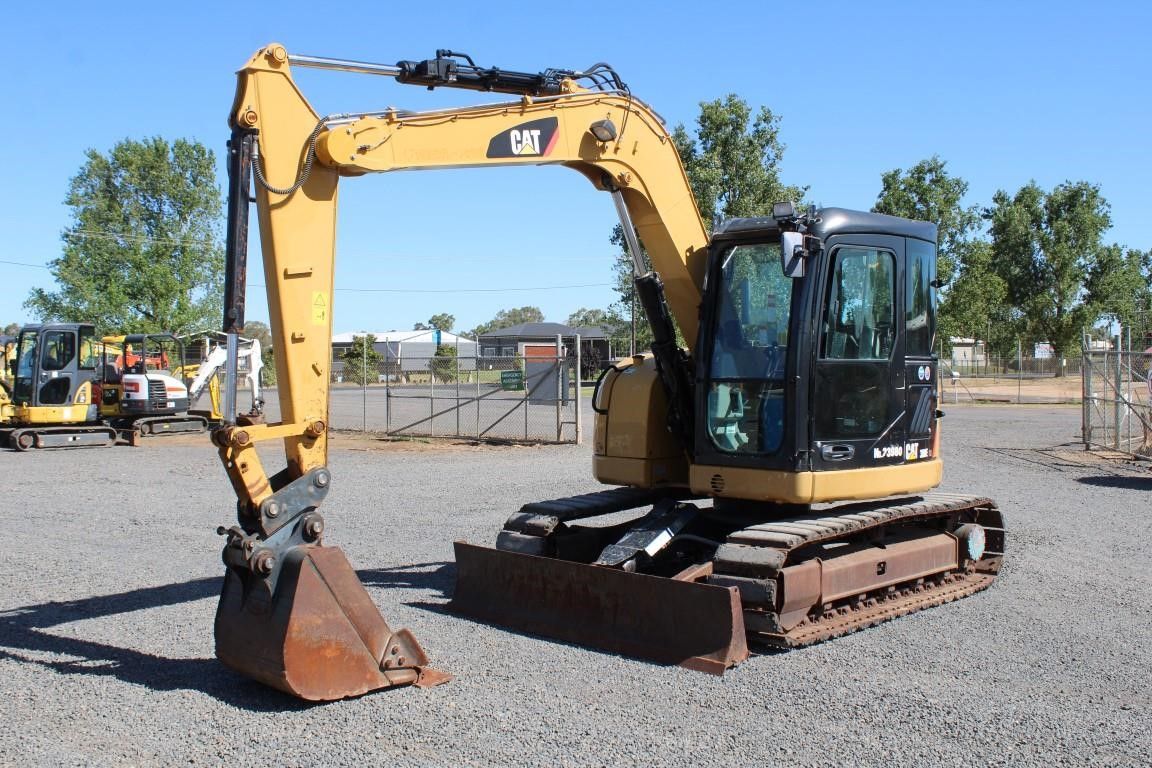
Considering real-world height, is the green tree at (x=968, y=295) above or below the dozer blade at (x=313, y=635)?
above

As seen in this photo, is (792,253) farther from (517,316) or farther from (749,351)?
(517,316)

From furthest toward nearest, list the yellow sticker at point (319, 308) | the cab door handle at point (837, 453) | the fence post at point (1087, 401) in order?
the fence post at point (1087, 401), the cab door handle at point (837, 453), the yellow sticker at point (319, 308)

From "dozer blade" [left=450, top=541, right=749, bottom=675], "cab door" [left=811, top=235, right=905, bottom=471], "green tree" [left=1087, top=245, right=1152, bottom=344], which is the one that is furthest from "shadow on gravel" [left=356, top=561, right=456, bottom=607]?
"green tree" [left=1087, top=245, right=1152, bottom=344]

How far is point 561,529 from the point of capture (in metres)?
8.42

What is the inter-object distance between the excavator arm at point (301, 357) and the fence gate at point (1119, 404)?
15.5 metres

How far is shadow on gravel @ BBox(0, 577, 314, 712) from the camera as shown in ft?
19.5

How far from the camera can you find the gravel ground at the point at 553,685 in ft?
16.8

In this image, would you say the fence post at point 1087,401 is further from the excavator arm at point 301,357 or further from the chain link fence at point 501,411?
the excavator arm at point 301,357

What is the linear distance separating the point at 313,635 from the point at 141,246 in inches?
2368

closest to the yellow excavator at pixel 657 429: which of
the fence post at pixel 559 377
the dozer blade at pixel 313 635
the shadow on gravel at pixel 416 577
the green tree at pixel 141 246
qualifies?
the dozer blade at pixel 313 635

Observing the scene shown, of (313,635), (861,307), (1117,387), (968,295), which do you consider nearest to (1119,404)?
(1117,387)

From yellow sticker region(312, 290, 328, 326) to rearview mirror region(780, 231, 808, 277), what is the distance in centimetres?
307

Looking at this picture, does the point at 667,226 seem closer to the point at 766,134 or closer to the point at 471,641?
the point at 471,641

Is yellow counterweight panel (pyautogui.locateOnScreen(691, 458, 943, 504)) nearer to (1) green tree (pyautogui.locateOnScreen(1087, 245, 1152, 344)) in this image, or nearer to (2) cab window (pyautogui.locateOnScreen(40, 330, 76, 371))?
(2) cab window (pyautogui.locateOnScreen(40, 330, 76, 371))
